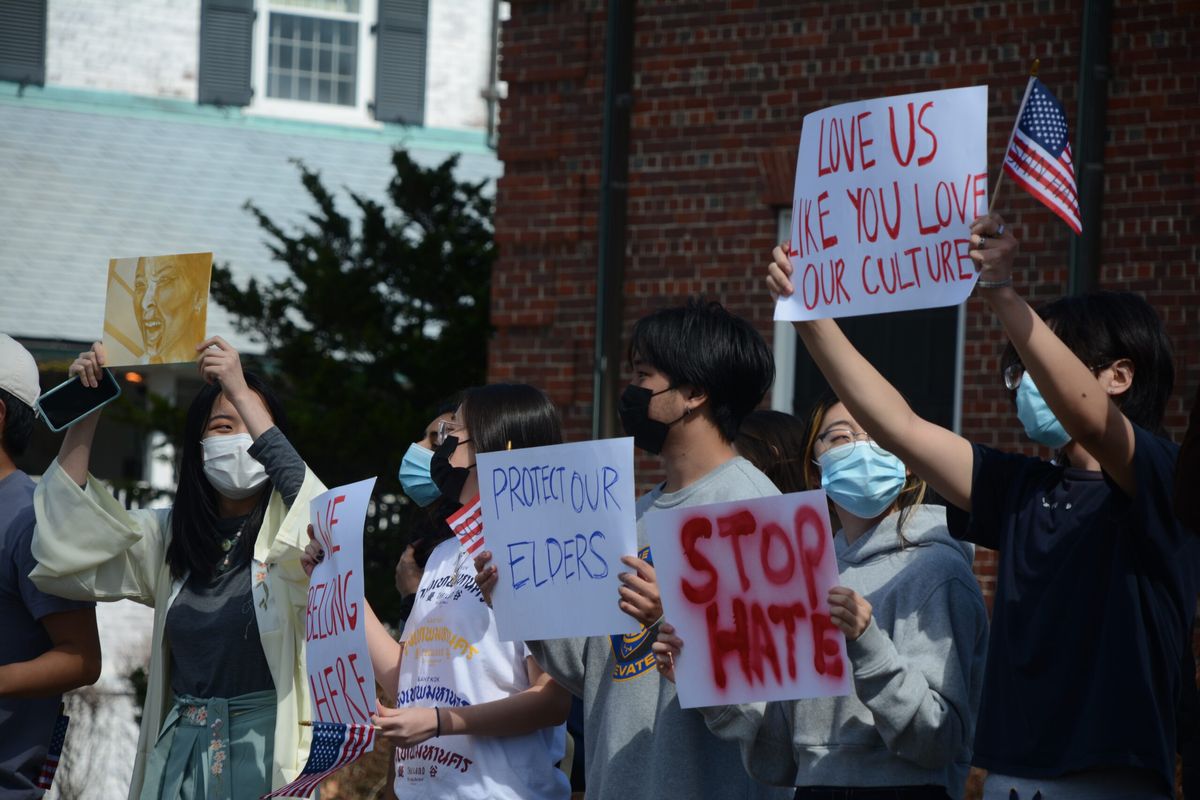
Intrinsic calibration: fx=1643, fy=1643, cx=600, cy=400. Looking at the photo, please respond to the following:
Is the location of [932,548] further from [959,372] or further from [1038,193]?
[959,372]

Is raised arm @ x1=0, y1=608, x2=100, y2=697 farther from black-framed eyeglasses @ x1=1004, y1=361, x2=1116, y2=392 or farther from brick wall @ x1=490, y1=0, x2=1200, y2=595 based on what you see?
brick wall @ x1=490, y1=0, x2=1200, y2=595

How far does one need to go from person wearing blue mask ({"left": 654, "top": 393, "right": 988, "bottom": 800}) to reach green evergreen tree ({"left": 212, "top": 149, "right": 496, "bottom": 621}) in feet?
24.6

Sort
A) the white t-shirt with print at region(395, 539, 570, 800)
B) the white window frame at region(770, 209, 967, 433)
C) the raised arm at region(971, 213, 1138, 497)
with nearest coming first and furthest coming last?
1. the raised arm at region(971, 213, 1138, 497)
2. the white t-shirt with print at region(395, 539, 570, 800)
3. the white window frame at region(770, 209, 967, 433)

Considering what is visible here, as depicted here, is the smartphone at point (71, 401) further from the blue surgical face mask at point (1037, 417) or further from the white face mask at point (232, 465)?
the blue surgical face mask at point (1037, 417)

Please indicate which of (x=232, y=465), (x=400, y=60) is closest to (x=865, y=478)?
(x=232, y=465)

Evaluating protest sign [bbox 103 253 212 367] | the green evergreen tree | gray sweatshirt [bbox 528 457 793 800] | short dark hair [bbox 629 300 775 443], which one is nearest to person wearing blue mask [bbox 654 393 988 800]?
gray sweatshirt [bbox 528 457 793 800]

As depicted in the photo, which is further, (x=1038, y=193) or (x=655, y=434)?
(x=655, y=434)

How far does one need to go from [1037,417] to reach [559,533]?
3.50 ft

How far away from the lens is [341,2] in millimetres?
18328

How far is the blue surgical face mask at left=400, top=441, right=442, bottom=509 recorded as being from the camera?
464 cm

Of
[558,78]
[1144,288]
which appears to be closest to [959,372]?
[1144,288]

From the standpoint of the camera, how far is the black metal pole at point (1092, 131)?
29.6 ft

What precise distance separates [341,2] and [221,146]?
215cm

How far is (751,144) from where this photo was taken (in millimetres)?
9906
